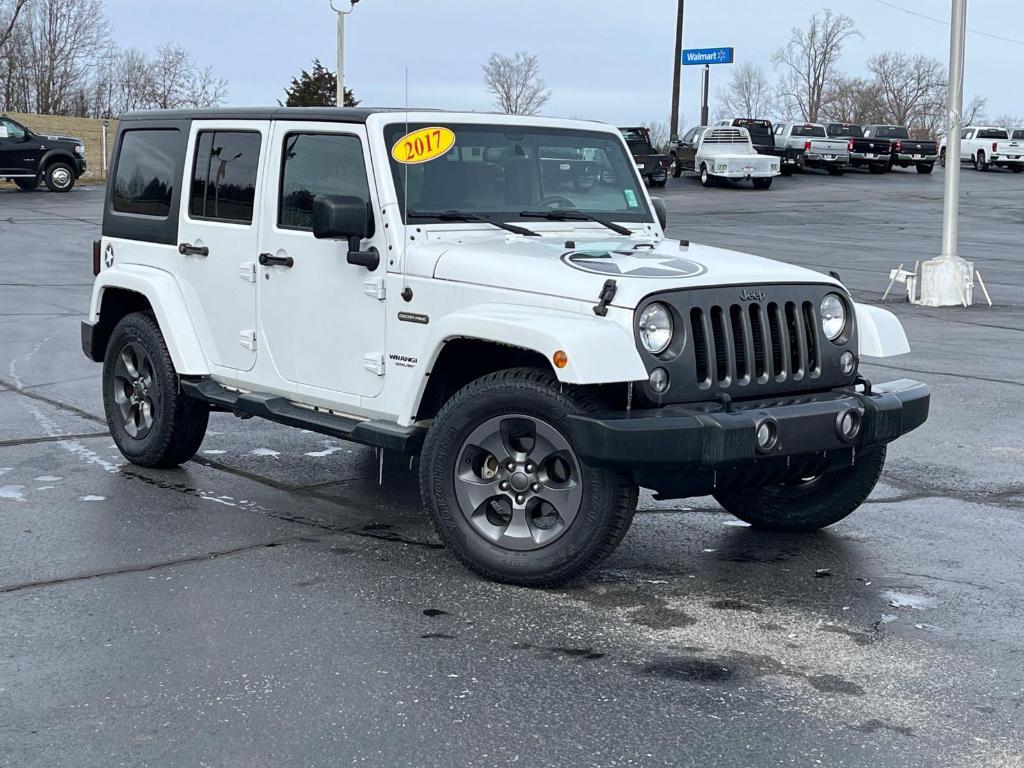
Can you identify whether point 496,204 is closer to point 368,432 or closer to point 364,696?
point 368,432

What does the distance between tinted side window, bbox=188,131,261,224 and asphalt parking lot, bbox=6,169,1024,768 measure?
4.76ft

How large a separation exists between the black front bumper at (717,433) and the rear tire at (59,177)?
1319 inches

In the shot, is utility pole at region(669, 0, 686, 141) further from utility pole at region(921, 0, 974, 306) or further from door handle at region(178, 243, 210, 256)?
door handle at region(178, 243, 210, 256)

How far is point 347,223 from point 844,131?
164ft

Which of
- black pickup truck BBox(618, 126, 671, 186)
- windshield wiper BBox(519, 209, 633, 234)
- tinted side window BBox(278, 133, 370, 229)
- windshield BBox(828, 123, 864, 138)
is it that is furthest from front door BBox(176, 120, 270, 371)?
windshield BBox(828, 123, 864, 138)

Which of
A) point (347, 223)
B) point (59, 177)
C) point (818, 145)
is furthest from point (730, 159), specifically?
point (347, 223)

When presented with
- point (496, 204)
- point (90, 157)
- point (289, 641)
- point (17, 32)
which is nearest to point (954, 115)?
point (496, 204)

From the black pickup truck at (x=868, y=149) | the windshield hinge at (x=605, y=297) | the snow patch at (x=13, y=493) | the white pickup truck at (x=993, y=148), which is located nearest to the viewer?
the windshield hinge at (x=605, y=297)

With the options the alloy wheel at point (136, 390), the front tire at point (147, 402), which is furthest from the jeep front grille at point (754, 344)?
the alloy wheel at point (136, 390)

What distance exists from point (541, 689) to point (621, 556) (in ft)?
5.57

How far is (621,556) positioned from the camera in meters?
6.08

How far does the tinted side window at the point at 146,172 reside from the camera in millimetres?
7426

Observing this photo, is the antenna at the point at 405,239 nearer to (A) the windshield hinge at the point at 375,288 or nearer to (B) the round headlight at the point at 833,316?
(A) the windshield hinge at the point at 375,288

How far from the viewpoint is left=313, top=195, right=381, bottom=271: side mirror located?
5.87 metres
